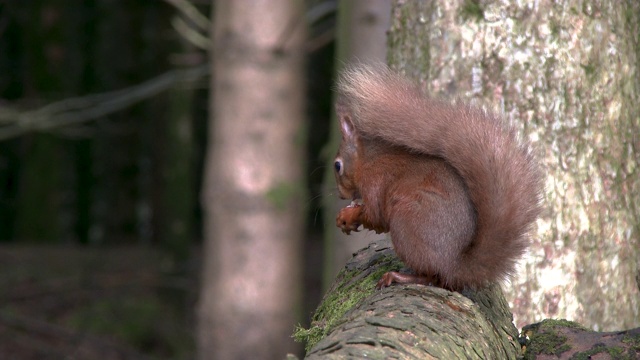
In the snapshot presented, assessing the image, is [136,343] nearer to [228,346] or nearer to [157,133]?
[157,133]

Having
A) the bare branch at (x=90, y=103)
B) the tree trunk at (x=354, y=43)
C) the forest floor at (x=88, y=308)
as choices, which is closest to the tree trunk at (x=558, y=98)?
the tree trunk at (x=354, y=43)

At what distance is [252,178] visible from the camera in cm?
451

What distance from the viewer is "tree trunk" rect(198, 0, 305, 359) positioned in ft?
14.7

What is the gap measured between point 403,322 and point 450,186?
0.63 m

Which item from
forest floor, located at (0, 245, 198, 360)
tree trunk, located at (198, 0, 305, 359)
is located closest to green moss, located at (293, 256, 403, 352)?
tree trunk, located at (198, 0, 305, 359)

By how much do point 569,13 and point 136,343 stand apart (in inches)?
280

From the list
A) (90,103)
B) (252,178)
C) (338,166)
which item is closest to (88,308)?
(90,103)

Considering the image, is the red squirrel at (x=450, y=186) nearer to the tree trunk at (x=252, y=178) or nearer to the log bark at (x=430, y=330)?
the log bark at (x=430, y=330)

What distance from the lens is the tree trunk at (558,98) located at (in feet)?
7.47

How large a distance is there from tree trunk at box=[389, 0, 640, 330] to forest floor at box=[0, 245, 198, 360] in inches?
234

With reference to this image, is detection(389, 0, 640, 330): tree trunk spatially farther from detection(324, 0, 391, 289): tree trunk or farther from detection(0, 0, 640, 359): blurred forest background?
detection(324, 0, 391, 289): tree trunk

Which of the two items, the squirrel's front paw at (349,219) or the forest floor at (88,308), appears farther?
the forest floor at (88,308)

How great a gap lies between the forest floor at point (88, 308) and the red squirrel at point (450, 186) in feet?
20.2

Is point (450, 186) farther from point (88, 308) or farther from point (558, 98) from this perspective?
point (88, 308)
